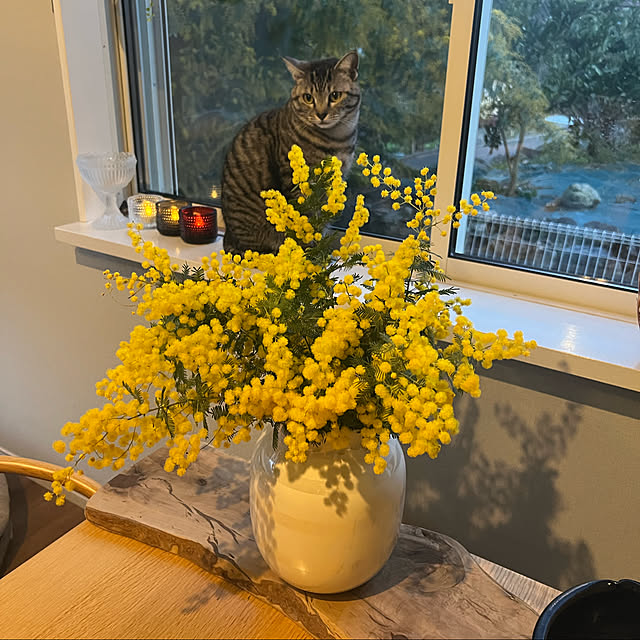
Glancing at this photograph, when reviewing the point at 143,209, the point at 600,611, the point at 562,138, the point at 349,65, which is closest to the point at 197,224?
the point at 143,209

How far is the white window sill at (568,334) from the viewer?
86 cm

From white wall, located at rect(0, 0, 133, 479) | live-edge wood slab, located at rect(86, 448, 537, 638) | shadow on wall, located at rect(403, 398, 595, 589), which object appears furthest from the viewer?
white wall, located at rect(0, 0, 133, 479)

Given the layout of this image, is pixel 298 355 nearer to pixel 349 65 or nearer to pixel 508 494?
pixel 508 494

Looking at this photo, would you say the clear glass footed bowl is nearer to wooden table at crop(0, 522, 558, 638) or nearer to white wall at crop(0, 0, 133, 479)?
white wall at crop(0, 0, 133, 479)

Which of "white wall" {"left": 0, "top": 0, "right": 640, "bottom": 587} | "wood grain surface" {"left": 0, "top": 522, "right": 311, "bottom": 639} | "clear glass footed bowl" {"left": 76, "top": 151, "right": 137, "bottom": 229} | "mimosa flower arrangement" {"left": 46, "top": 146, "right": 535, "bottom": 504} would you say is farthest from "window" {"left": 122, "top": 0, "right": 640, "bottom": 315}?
"wood grain surface" {"left": 0, "top": 522, "right": 311, "bottom": 639}

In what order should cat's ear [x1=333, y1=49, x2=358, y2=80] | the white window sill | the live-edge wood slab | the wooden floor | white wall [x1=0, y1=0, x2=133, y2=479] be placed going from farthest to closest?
the wooden floor < white wall [x1=0, y1=0, x2=133, y2=479] < cat's ear [x1=333, y1=49, x2=358, y2=80] < the white window sill < the live-edge wood slab

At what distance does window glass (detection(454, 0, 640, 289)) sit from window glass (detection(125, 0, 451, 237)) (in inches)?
4.7

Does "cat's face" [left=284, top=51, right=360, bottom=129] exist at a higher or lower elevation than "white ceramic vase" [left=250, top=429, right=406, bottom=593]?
higher

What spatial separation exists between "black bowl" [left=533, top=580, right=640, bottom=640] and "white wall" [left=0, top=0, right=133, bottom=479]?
1196mm

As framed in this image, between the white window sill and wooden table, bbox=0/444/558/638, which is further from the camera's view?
the white window sill

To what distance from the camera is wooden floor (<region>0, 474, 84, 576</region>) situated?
1806 millimetres

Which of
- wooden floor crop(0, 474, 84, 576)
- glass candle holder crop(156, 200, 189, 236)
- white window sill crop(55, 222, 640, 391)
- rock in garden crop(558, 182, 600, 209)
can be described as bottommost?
wooden floor crop(0, 474, 84, 576)

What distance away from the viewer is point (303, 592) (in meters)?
0.76

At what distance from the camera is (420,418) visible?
573 mm
